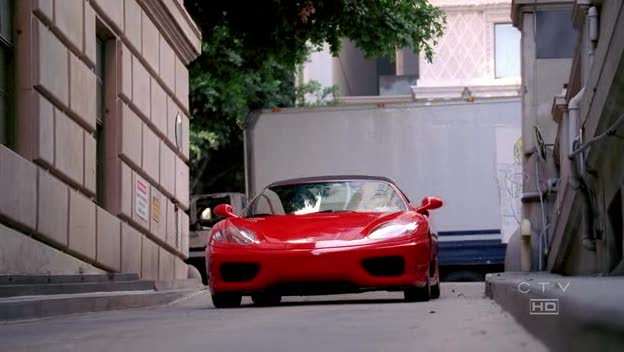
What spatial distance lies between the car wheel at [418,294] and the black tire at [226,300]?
1572mm

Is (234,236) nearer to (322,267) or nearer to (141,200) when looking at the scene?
(322,267)

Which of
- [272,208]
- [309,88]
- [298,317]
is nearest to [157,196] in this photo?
[272,208]

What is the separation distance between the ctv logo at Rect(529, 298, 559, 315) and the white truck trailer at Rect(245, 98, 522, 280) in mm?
17122

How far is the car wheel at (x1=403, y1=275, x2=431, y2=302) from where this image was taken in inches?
454

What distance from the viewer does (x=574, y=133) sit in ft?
40.5

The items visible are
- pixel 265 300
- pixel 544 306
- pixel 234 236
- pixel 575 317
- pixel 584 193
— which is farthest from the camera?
pixel 265 300

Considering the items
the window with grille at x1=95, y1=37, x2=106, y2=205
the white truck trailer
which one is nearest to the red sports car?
the window with grille at x1=95, y1=37, x2=106, y2=205

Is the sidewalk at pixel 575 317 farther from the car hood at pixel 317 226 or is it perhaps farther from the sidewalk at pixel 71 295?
the sidewalk at pixel 71 295

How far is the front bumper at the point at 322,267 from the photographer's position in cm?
1096

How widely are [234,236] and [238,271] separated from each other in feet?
1.09

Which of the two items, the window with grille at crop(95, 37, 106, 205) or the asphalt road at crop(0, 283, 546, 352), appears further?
the window with grille at crop(95, 37, 106, 205)

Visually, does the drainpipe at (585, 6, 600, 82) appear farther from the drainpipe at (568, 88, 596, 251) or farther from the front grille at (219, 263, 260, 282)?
the front grille at (219, 263, 260, 282)

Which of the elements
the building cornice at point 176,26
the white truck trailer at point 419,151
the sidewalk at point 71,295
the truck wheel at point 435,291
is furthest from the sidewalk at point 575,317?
the white truck trailer at point 419,151

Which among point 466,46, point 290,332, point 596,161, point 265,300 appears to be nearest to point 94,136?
point 265,300
